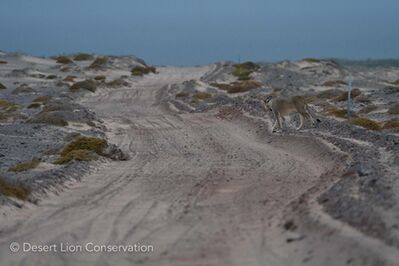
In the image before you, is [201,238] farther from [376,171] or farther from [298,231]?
[376,171]

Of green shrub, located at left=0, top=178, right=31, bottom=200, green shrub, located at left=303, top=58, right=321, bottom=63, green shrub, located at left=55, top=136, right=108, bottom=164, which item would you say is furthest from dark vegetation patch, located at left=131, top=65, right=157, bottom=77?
green shrub, located at left=0, top=178, right=31, bottom=200

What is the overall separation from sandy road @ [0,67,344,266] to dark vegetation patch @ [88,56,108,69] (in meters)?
57.8

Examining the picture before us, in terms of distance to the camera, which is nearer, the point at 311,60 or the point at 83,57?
the point at 311,60

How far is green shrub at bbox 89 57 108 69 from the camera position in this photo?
80194mm

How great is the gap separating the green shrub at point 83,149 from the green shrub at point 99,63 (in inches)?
2392

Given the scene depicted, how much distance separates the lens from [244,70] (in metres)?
75.6

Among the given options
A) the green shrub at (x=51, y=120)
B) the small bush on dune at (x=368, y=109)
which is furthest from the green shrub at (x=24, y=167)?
the small bush on dune at (x=368, y=109)

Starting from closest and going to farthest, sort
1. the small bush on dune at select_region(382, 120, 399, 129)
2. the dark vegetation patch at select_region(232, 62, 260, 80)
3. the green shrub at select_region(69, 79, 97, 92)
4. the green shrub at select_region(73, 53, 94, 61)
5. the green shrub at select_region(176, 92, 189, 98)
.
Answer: the small bush on dune at select_region(382, 120, 399, 129) → the green shrub at select_region(176, 92, 189, 98) → the green shrub at select_region(69, 79, 97, 92) → the dark vegetation patch at select_region(232, 62, 260, 80) → the green shrub at select_region(73, 53, 94, 61)

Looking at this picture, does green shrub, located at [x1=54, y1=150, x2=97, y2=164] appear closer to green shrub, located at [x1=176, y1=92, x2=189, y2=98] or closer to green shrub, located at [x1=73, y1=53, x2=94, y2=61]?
green shrub, located at [x1=176, y1=92, x2=189, y2=98]

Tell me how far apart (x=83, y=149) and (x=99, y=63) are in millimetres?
64171

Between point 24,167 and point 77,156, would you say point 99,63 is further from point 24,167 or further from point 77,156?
point 24,167

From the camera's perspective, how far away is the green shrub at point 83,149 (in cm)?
1809

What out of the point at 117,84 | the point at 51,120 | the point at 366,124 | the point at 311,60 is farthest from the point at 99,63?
the point at 366,124

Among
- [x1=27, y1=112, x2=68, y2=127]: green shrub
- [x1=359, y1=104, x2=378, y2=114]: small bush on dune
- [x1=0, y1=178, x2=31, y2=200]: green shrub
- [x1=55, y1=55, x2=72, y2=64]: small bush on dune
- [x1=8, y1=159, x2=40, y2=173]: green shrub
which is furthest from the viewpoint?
[x1=55, y1=55, x2=72, y2=64]: small bush on dune
